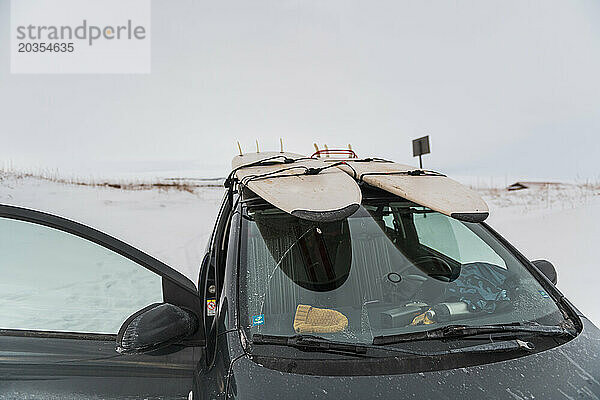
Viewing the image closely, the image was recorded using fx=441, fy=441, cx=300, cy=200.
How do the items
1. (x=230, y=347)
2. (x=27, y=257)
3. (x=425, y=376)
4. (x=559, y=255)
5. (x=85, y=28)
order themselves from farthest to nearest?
1. (x=85, y=28)
2. (x=559, y=255)
3. (x=27, y=257)
4. (x=230, y=347)
5. (x=425, y=376)

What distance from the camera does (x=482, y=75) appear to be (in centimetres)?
730

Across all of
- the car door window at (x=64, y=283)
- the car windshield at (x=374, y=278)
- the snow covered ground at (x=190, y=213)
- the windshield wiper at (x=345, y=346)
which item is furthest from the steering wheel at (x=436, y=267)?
the snow covered ground at (x=190, y=213)

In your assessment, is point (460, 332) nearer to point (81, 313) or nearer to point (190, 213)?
point (81, 313)

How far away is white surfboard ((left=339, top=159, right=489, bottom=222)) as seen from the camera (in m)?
1.45

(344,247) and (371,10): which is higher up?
(371,10)

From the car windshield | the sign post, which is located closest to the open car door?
the car windshield

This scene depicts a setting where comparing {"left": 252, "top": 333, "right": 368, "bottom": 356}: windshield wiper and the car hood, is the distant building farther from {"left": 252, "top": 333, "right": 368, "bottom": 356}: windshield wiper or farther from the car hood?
{"left": 252, "top": 333, "right": 368, "bottom": 356}: windshield wiper

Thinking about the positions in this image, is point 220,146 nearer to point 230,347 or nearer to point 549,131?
point 549,131

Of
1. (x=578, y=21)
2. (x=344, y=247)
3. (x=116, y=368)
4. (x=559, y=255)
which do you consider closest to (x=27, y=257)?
(x=116, y=368)

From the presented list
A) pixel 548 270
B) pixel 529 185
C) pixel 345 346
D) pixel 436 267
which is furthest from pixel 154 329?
pixel 529 185

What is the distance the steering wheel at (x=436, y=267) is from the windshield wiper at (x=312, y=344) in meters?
0.53

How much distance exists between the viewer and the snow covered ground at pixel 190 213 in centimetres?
550

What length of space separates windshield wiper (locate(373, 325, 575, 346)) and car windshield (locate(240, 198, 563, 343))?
1.3 inches

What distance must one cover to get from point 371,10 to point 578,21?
344cm
